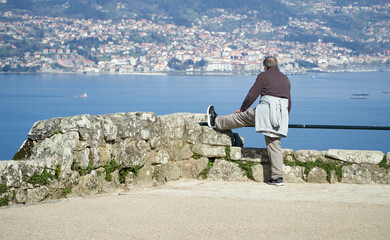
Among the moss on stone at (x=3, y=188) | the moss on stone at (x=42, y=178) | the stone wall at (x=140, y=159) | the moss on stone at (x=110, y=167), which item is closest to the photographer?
the moss on stone at (x=3, y=188)

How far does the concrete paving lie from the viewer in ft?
11.6

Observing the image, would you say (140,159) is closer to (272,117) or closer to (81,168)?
(81,168)

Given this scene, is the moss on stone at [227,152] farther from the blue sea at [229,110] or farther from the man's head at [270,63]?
the blue sea at [229,110]

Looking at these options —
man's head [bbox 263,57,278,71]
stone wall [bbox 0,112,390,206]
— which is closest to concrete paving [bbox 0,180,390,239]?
stone wall [bbox 0,112,390,206]

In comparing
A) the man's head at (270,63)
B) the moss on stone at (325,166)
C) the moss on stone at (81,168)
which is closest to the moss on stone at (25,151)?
the moss on stone at (81,168)

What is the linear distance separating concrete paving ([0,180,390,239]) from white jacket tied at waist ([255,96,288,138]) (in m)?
0.67

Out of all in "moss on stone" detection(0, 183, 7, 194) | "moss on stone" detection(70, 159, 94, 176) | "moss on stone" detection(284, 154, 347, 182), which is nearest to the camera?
"moss on stone" detection(0, 183, 7, 194)

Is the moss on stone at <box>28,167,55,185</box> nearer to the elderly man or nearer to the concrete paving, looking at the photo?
the concrete paving

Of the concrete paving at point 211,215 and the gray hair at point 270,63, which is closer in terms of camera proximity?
the concrete paving at point 211,215

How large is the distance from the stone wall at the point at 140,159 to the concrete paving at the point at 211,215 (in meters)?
0.24

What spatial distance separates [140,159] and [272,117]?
157cm

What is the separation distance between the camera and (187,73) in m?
167

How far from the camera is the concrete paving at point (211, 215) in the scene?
3.54 m

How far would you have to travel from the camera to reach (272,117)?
5402 mm
